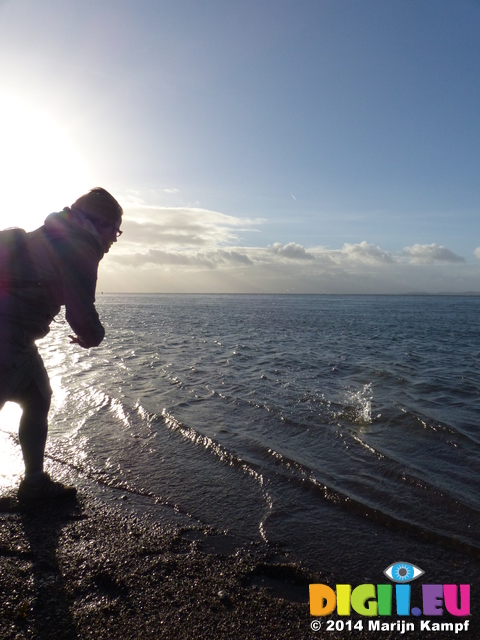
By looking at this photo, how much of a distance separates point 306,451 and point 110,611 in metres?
3.98

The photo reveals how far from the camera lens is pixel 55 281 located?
3.66 metres

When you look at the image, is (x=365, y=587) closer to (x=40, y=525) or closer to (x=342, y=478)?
(x=342, y=478)

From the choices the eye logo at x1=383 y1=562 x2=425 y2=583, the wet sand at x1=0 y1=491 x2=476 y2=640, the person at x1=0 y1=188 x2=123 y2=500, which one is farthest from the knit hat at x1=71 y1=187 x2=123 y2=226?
the eye logo at x1=383 y1=562 x2=425 y2=583

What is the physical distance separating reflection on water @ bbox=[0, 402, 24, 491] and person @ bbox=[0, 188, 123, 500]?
148 centimetres

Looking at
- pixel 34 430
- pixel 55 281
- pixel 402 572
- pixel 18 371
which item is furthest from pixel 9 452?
pixel 402 572

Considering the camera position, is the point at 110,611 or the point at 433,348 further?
the point at 433,348

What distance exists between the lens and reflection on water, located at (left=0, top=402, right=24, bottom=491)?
486 cm

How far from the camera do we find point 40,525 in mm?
3916

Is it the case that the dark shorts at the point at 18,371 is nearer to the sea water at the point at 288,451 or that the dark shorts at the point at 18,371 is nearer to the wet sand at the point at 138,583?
the wet sand at the point at 138,583

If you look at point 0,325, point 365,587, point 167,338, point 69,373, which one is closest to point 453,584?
point 365,587

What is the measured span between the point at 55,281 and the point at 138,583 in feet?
8.31

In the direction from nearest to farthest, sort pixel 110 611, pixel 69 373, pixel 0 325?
1. pixel 110 611
2. pixel 0 325
3. pixel 69 373

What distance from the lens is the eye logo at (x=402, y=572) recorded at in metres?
3.49

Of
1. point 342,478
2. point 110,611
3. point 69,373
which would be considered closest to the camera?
point 110,611
